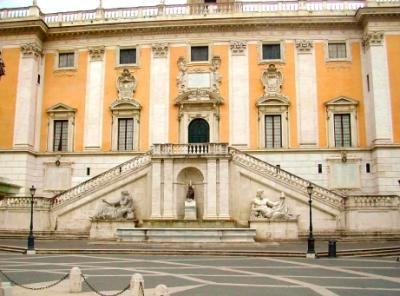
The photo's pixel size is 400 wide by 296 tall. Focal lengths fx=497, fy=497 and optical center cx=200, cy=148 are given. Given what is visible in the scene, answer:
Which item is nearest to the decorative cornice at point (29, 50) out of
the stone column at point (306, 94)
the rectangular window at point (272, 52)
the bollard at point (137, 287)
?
the rectangular window at point (272, 52)

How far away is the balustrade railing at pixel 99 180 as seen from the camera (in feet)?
106

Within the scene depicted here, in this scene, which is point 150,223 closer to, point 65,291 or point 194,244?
point 194,244

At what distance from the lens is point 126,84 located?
124 ft

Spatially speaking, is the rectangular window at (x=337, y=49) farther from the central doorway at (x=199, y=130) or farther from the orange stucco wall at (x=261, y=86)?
A: the central doorway at (x=199, y=130)

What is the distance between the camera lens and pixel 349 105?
35.9m

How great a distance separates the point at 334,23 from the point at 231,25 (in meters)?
7.58

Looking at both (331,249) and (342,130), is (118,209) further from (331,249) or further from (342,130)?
(342,130)

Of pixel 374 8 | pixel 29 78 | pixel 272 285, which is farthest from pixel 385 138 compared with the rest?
pixel 29 78

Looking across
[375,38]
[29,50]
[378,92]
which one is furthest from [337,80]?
[29,50]

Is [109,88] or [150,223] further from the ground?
[109,88]

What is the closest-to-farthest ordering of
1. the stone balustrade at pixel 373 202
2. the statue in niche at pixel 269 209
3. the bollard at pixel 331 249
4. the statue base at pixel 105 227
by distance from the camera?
the bollard at pixel 331 249 → the statue in niche at pixel 269 209 → the statue base at pixel 105 227 → the stone balustrade at pixel 373 202

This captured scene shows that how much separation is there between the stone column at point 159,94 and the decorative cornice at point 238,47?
5037 millimetres

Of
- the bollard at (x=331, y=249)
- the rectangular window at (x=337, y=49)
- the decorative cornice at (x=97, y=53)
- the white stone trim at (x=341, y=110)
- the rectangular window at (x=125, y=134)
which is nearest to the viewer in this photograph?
the bollard at (x=331, y=249)

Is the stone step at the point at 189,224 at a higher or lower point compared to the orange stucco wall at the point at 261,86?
lower
